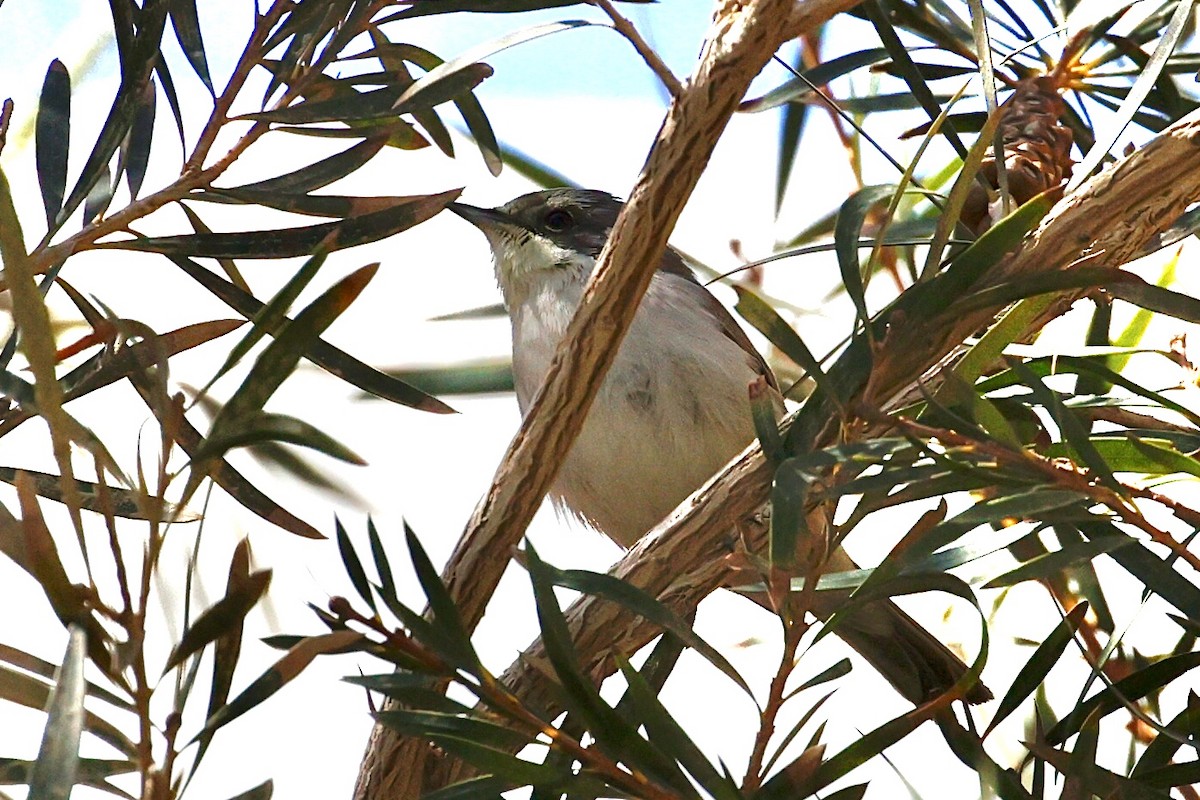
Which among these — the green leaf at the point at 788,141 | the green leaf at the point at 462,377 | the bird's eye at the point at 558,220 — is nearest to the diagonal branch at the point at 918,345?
the green leaf at the point at 462,377

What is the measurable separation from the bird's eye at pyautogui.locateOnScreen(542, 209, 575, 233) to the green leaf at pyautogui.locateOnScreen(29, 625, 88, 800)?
97.7 inches

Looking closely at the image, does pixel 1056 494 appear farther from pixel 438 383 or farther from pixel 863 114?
pixel 438 383

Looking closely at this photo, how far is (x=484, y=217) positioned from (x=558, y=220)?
186 millimetres

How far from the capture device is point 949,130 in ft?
6.00

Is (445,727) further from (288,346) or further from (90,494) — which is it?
(90,494)

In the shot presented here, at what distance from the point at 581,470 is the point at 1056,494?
1.79 meters

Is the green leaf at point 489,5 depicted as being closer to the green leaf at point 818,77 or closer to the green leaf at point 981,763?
the green leaf at point 818,77

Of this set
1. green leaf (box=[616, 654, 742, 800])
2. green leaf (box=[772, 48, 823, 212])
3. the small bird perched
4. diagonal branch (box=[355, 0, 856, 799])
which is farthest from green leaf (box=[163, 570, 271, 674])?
green leaf (box=[772, 48, 823, 212])

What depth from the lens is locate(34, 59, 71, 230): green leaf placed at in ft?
5.07

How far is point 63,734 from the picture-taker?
0.88 meters

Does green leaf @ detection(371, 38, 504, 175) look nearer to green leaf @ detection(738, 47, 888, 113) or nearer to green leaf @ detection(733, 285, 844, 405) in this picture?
green leaf @ detection(738, 47, 888, 113)

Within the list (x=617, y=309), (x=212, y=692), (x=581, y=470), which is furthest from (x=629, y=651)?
(x=581, y=470)

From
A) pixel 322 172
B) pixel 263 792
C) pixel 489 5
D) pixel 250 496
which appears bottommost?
pixel 263 792

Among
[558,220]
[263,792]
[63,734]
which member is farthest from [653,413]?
[63,734]
